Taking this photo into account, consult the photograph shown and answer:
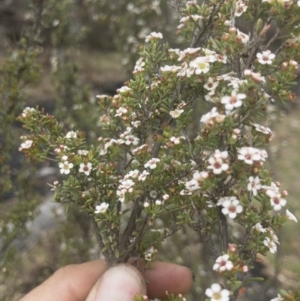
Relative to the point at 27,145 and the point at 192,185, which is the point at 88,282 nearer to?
the point at 27,145

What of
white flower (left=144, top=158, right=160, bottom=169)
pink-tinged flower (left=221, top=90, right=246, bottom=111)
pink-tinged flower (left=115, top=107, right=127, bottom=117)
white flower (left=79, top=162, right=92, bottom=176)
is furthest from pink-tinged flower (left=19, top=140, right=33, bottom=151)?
pink-tinged flower (left=221, top=90, right=246, bottom=111)

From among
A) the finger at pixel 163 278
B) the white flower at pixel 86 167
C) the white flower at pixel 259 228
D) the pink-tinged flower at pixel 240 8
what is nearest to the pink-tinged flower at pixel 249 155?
the white flower at pixel 259 228

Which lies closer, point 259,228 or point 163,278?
point 259,228

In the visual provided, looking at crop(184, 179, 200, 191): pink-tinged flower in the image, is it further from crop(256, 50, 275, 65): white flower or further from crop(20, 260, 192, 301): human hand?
crop(20, 260, 192, 301): human hand

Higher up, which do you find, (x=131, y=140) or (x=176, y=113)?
(x=176, y=113)

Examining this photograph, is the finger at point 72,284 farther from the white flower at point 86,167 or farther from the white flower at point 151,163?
the white flower at point 151,163

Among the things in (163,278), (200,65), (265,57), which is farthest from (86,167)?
(163,278)

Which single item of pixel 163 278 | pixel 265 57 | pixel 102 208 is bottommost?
pixel 163 278

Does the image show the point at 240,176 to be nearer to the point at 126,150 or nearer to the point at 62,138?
the point at 126,150
